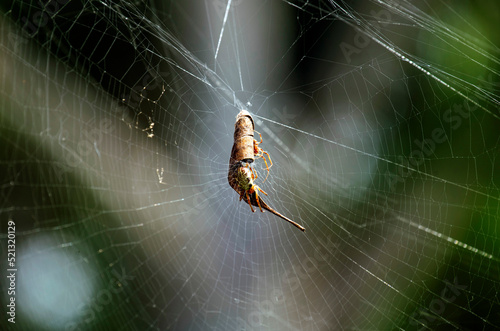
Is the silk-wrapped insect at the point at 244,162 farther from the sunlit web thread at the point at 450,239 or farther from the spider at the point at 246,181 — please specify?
the sunlit web thread at the point at 450,239

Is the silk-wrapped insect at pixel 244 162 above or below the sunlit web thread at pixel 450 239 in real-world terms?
below

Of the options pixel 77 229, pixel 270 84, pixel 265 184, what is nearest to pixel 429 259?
pixel 265 184

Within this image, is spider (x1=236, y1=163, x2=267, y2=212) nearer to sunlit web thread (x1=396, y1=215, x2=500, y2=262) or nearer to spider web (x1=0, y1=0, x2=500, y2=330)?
spider web (x1=0, y1=0, x2=500, y2=330)

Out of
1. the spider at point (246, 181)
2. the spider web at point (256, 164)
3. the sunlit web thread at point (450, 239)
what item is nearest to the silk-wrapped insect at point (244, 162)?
the spider at point (246, 181)

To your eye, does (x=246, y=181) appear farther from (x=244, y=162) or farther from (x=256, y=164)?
(x=256, y=164)

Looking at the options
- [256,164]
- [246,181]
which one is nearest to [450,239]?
[256,164]

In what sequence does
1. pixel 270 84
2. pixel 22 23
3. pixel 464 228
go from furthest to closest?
pixel 270 84 → pixel 464 228 → pixel 22 23

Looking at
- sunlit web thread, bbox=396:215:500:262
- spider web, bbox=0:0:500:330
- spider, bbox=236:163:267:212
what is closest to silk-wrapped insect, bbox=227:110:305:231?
spider, bbox=236:163:267:212

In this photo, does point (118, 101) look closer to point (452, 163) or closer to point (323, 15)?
point (323, 15)
